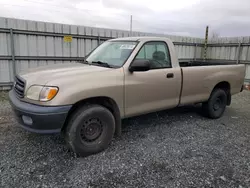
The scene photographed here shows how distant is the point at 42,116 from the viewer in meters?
2.66

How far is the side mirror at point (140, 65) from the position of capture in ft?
10.8

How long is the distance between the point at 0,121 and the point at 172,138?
3659mm

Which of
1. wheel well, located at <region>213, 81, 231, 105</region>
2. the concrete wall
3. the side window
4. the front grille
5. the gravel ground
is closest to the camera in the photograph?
the gravel ground

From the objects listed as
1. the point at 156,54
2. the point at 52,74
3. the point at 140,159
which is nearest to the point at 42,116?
the point at 52,74

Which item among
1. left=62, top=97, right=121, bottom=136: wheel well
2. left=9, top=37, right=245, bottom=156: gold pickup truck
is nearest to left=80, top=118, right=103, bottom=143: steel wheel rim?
left=9, top=37, right=245, bottom=156: gold pickup truck

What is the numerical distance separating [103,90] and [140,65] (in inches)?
29.0

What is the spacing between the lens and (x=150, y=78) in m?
3.61

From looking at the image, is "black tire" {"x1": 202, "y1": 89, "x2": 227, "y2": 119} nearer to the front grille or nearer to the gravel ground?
the gravel ground

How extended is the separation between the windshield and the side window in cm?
23

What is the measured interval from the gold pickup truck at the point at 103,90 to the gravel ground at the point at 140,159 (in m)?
0.37

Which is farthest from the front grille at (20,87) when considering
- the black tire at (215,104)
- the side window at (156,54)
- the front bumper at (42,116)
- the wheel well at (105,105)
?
the black tire at (215,104)

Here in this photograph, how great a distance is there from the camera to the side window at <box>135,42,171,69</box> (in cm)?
373

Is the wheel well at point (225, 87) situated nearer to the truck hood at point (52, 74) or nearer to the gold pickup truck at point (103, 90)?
the gold pickup truck at point (103, 90)

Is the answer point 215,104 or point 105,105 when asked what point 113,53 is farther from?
point 215,104
